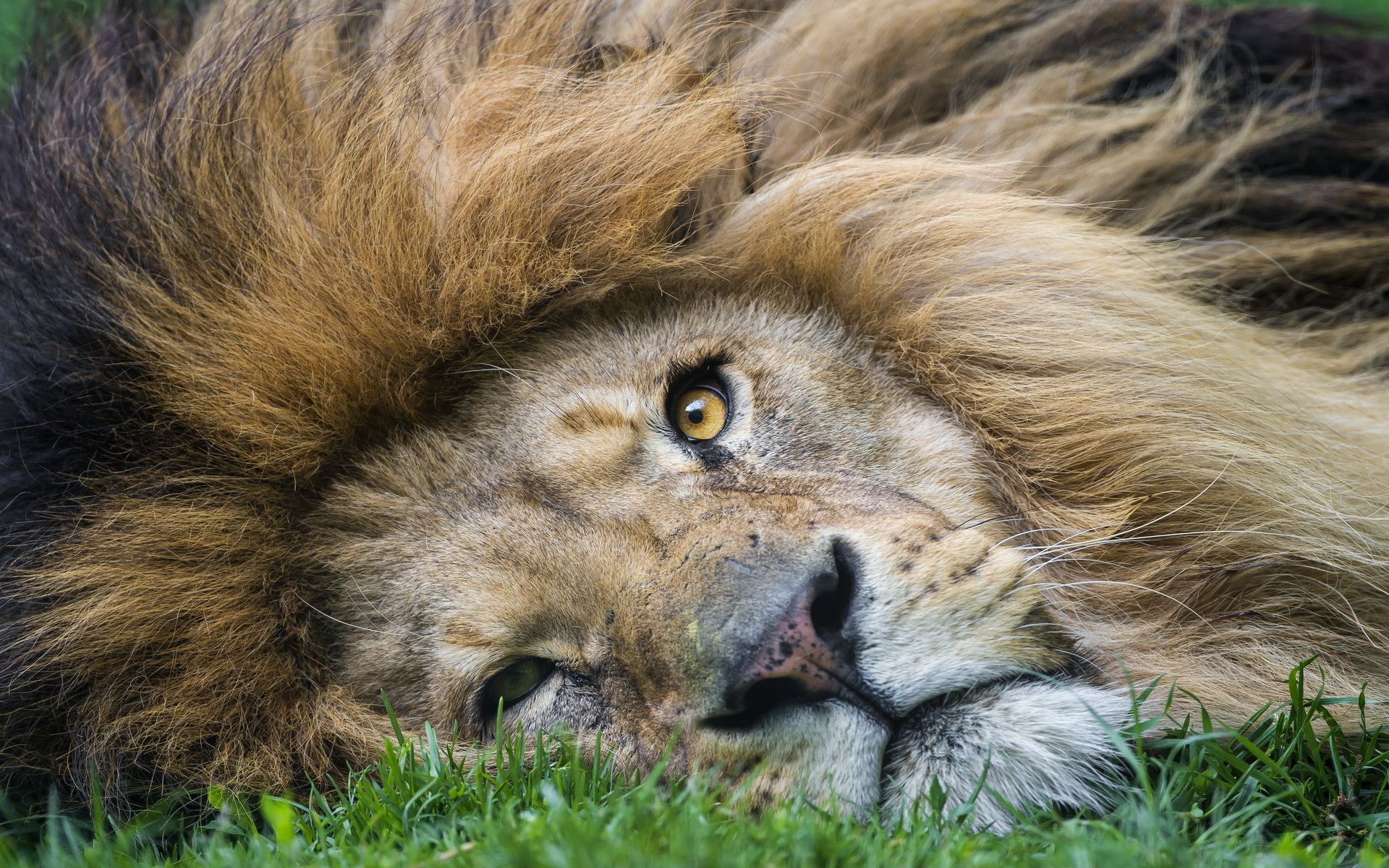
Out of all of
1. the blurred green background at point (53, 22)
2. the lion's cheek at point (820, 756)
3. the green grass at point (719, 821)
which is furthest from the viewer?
the blurred green background at point (53, 22)

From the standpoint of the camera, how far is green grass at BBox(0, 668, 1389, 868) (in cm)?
151

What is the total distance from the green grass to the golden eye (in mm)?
653

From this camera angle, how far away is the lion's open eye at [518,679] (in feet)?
7.11

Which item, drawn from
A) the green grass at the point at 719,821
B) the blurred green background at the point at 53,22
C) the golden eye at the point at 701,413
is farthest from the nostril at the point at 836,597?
the blurred green background at the point at 53,22

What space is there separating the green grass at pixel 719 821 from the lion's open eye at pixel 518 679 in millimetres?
108

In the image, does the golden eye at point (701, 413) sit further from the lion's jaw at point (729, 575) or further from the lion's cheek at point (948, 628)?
the lion's cheek at point (948, 628)

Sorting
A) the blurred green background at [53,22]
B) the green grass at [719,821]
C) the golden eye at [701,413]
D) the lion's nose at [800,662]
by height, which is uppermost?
the blurred green background at [53,22]

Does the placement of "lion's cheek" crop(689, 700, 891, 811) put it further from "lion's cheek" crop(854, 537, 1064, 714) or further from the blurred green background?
the blurred green background

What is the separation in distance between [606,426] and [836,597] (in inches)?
23.8

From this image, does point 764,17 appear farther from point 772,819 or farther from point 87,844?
point 87,844

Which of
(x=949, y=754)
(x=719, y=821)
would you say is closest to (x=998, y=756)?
(x=949, y=754)

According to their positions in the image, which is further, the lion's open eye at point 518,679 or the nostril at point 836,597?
the lion's open eye at point 518,679

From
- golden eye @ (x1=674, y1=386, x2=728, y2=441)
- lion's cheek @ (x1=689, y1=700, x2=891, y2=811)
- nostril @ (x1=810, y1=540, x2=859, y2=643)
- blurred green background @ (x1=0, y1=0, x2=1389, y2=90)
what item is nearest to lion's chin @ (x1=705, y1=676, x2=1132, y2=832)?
lion's cheek @ (x1=689, y1=700, x2=891, y2=811)

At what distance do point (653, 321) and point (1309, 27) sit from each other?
2.00 metres
